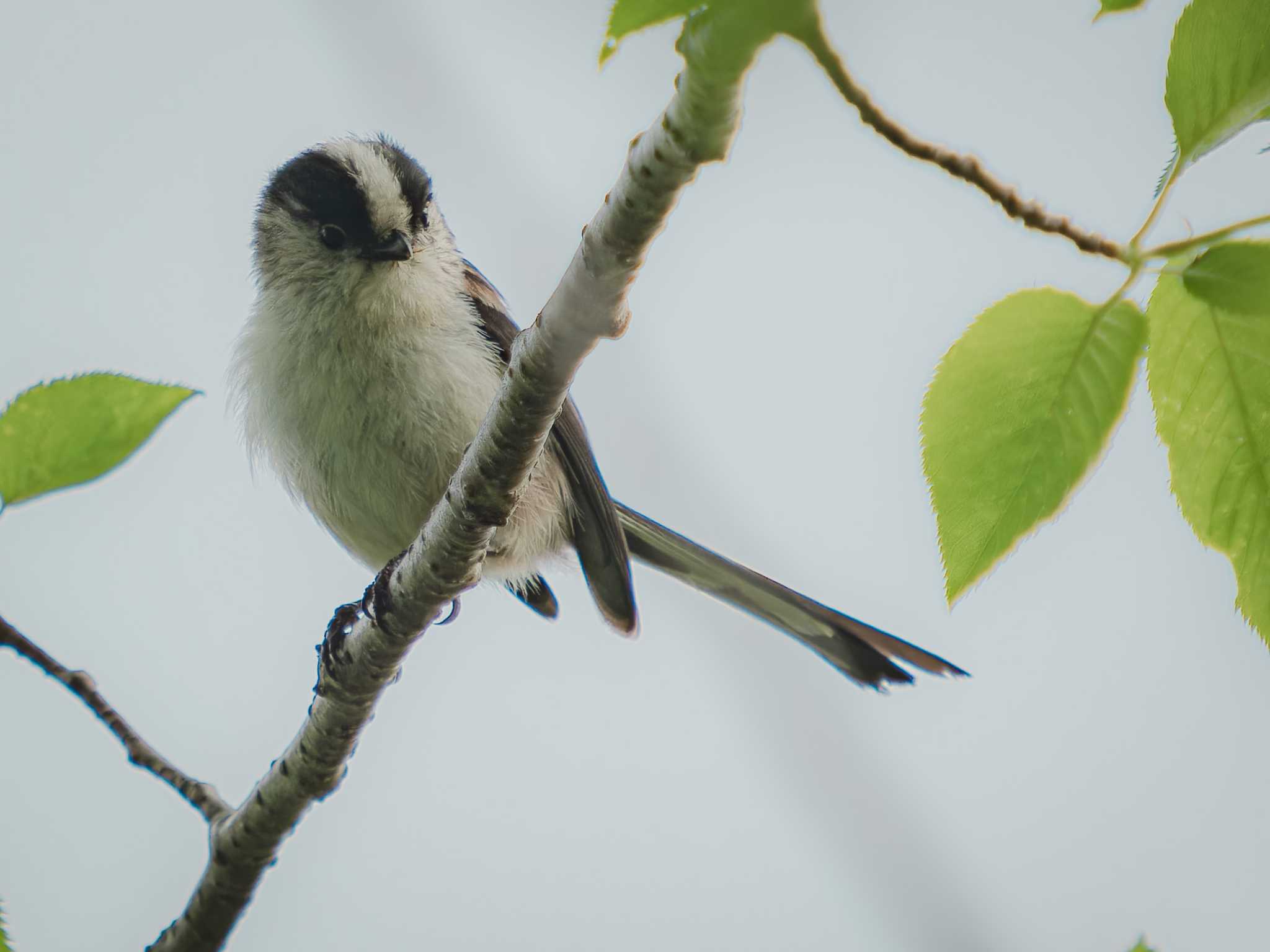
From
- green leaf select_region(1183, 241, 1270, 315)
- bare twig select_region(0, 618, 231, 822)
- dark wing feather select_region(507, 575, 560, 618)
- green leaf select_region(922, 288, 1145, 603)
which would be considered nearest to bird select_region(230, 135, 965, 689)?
dark wing feather select_region(507, 575, 560, 618)

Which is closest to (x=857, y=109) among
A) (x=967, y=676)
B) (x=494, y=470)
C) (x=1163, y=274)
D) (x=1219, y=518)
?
(x=1163, y=274)

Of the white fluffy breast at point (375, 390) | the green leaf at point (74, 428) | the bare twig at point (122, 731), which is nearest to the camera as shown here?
the green leaf at point (74, 428)

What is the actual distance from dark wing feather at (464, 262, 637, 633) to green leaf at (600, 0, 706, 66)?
176 cm

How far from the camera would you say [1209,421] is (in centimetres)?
78

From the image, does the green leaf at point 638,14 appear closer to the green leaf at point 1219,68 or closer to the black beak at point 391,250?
the green leaf at point 1219,68

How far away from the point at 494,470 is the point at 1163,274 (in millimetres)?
981

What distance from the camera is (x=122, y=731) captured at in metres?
1.95

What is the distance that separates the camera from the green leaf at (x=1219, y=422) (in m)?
0.77

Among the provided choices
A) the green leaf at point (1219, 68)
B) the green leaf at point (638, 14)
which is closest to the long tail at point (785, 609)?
the green leaf at point (1219, 68)

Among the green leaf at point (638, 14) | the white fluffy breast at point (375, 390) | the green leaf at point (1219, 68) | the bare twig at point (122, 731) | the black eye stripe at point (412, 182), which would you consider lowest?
the bare twig at point (122, 731)

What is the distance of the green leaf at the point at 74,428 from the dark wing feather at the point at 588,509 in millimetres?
1155

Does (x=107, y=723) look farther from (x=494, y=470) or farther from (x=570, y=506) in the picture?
(x=570, y=506)

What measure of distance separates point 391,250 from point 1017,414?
1.90m

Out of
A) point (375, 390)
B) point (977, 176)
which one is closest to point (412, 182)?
point (375, 390)
